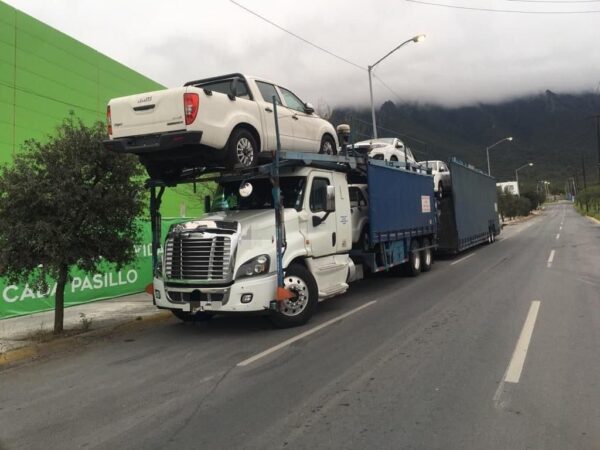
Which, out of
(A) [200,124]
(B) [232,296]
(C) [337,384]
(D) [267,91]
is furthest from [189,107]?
(C) [337,384]

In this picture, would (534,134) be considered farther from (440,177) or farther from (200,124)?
(200,124)

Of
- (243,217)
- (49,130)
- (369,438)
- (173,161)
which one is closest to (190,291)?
(243,217)

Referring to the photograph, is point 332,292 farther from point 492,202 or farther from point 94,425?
point 492,202

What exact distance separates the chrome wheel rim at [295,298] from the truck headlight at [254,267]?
1.48 feet

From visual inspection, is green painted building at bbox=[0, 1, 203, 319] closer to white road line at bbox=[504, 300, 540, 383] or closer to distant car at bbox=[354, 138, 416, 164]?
distant car at bbox=[354, 138, 416, 164]

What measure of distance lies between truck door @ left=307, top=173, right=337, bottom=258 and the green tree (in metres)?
3.00

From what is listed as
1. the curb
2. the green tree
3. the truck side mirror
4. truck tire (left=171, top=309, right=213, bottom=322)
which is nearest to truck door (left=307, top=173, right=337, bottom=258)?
the truck side mirror

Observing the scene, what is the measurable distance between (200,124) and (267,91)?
2212 millimetres

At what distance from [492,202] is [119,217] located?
21316 mm

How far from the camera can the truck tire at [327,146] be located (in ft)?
34.5

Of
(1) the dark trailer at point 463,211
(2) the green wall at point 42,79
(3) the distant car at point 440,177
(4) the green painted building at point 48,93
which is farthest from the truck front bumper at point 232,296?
(1) the dark trailer at point 463,211

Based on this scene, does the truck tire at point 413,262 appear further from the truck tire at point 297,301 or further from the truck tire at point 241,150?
the truck tire at point 241,150

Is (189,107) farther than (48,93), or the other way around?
(48,93)

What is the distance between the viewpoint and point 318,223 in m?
8.79
